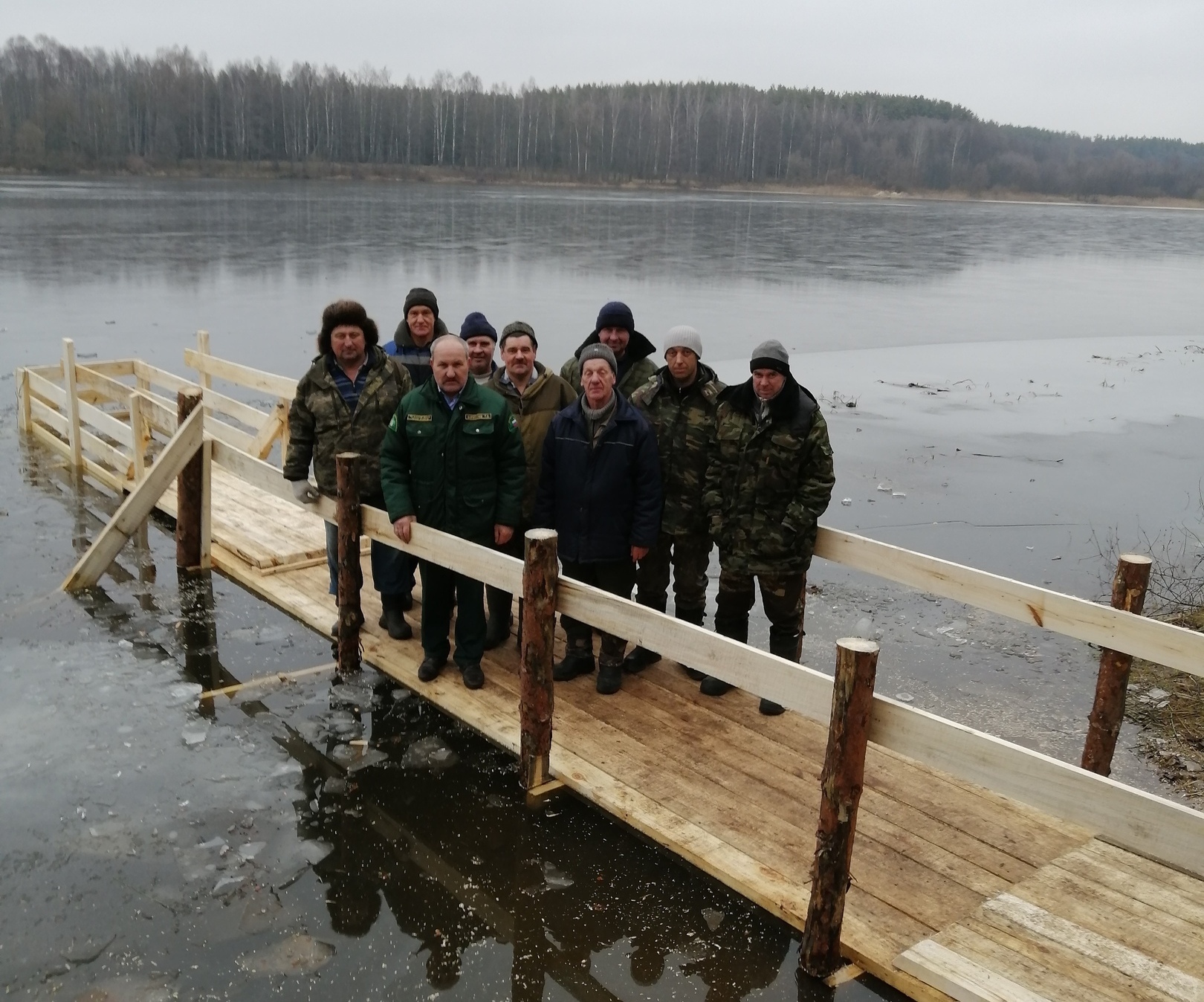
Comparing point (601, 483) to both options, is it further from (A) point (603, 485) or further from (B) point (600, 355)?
(B) point (600, 355)

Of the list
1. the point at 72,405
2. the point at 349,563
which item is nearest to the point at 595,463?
the point at 349,563

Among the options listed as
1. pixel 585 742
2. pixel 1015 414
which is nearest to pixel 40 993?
pixel 585 742

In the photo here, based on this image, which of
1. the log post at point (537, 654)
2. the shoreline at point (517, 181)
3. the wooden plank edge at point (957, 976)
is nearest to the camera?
the wooden plank edge at point (957, 976)

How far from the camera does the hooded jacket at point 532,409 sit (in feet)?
19.2

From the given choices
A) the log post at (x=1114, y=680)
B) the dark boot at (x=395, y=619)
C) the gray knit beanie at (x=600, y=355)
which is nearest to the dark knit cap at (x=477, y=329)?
the gray knit beanie at (x=600, y=355)

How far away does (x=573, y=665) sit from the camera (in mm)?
5898

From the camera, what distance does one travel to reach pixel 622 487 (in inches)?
213

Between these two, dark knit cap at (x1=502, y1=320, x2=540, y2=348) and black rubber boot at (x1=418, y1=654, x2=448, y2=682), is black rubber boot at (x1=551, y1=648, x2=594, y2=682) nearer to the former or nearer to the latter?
black rubber boot at (x1=418, y1=654, x2=448, y2=682)

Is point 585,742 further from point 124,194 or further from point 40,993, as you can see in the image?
point 124,194

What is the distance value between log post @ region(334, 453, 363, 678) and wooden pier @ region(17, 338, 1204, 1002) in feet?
0.30

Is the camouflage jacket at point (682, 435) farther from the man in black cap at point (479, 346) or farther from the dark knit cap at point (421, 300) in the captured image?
the dark knit cap at point (421, 300)

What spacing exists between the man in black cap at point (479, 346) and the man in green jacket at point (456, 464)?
1.40ft

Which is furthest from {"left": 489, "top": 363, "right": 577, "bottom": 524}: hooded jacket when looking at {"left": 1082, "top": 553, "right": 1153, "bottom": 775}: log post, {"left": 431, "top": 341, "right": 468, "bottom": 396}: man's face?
{"left": 1082, "top": 553, "right": 1153, "bottom": 775}: log post

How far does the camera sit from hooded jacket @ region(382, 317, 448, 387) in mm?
6711
